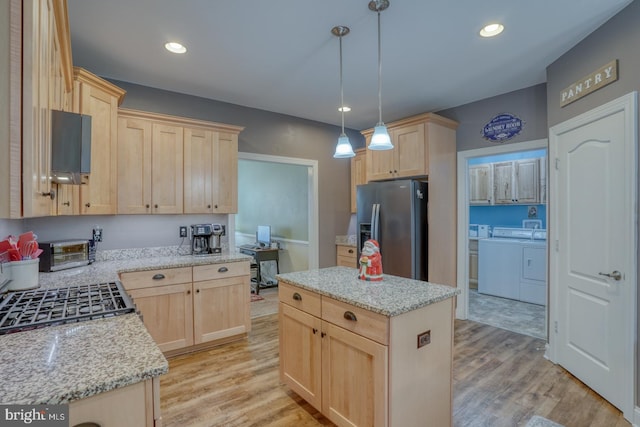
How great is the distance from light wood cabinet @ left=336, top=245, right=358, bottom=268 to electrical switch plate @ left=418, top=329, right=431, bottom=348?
2.69 m

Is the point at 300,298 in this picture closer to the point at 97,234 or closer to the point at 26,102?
the point at 26,102

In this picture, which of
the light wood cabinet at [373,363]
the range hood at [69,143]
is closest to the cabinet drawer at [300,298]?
the light wood cabinet at [373,363]

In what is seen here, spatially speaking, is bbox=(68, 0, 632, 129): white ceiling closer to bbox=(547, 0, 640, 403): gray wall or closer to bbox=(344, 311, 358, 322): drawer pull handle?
bbox=(547, 0, 640, 403): gray wall

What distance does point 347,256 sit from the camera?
4.70m

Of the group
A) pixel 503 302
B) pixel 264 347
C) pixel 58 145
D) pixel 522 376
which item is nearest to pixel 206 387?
pixel 264 347

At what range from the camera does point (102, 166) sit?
2684 millimetres

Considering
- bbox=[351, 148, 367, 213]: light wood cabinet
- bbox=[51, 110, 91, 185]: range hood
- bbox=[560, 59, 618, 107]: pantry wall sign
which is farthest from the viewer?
bbox=[351, 148, 367, 213]: light wood cabinet

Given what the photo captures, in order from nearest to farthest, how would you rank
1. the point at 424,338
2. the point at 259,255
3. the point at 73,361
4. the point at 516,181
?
the point at 73,361 → the point at 424,338 → the point at 516,181 → the point at 259,255

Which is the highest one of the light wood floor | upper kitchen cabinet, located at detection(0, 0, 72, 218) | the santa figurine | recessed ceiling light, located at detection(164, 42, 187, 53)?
recessed ceiling light, located at detection(164, 42, 187, 53)

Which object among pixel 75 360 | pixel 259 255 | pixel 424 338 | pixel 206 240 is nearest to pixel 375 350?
pixel 424 338

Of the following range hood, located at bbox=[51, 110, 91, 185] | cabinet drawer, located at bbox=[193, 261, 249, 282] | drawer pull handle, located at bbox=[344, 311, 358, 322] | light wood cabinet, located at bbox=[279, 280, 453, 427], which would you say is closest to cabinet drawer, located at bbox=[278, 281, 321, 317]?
light wood cabinet, located at bbox=[279, 280, 453, 427]

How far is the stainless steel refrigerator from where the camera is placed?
354 cm

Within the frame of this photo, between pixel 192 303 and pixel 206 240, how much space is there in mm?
770

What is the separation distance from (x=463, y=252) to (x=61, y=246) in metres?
4.08
